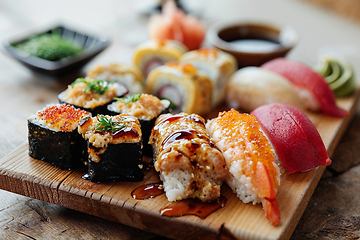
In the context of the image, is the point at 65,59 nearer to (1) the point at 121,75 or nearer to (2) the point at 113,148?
(1) the point at 121,75

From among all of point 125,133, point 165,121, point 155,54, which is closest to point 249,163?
point 165,121

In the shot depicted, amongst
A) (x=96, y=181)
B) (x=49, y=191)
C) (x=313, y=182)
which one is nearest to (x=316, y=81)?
(x=313, y=182)

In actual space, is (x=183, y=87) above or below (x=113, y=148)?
below

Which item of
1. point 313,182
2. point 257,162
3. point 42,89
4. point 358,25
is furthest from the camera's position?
point 358,25

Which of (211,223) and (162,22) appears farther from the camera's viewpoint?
(162,22)

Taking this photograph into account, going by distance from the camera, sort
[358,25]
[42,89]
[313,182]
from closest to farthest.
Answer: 1. [313,182]
2. [42,89]
3. [358,25]

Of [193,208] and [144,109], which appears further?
[144,109]

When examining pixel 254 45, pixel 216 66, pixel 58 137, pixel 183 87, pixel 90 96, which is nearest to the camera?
pixel 58 137

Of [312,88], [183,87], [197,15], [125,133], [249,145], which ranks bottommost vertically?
[197,15]

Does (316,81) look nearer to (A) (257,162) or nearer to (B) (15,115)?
(A) (257,162)
